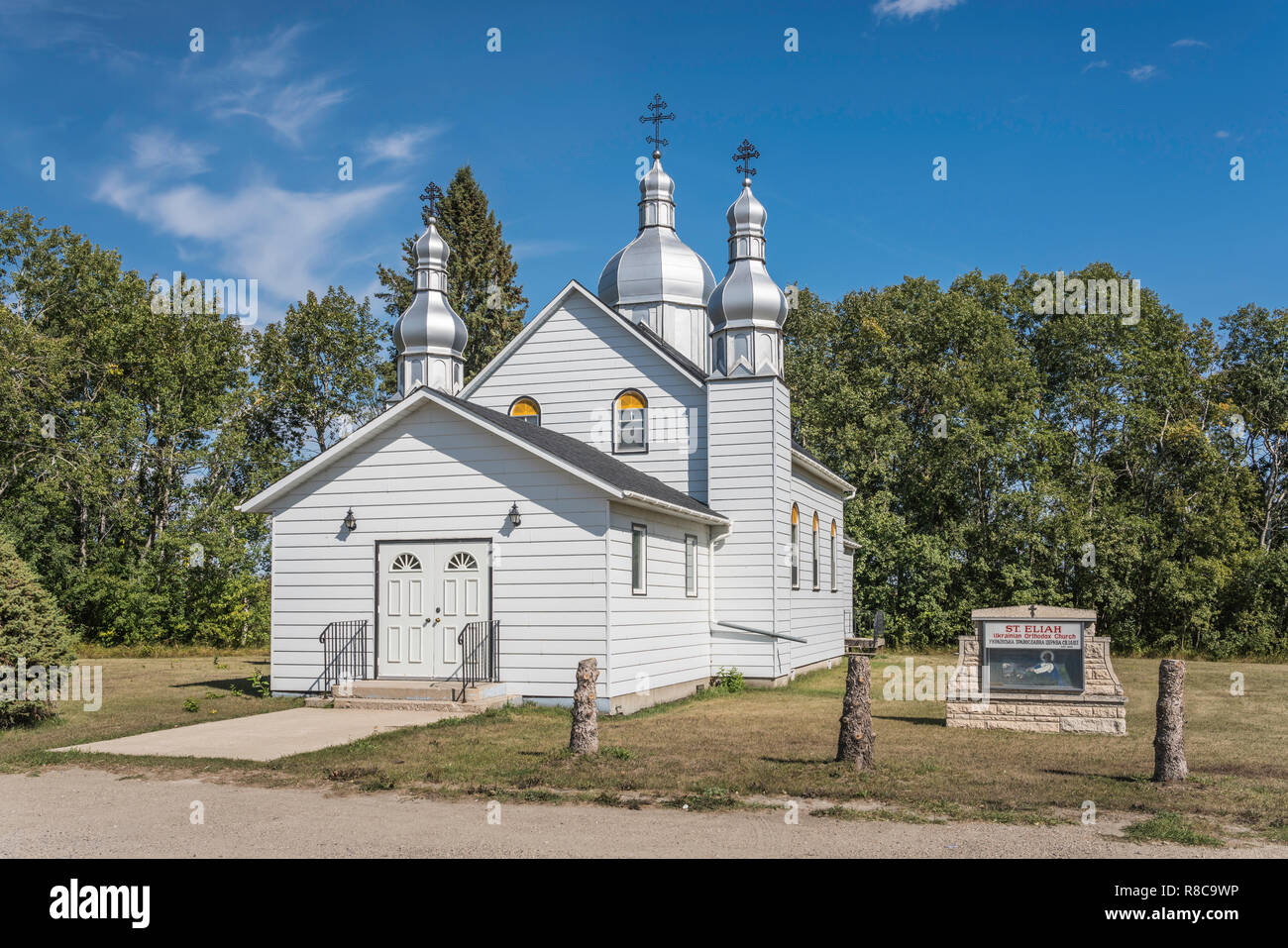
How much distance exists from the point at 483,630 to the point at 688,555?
4.85m

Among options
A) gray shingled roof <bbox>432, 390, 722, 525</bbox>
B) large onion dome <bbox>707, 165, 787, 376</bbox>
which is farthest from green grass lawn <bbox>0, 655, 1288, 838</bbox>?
large onion dome <bbox>707, 165, 787, 376</bbox>

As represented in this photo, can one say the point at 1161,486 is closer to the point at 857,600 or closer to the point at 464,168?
the point at 857,600

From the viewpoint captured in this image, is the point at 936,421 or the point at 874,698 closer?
the point at 874,698

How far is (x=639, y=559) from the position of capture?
700 inches

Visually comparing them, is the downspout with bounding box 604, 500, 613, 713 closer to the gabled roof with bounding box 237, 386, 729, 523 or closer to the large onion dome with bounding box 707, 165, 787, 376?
the gabled roof with bounding box 237, 386, 729, 523

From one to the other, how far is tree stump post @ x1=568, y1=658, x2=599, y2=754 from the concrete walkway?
3.03 metres

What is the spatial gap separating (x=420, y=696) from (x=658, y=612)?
425 cm

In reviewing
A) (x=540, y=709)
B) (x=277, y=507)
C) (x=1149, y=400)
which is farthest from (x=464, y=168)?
(x=540, y=709)

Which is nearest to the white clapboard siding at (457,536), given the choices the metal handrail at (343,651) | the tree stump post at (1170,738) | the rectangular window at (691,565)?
the metal handrail at (343,651)

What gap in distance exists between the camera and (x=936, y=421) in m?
36.6

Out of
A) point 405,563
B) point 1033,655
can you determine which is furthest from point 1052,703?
point 405,563

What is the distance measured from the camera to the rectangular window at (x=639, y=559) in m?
17.5

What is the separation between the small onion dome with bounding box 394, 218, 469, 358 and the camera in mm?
25062

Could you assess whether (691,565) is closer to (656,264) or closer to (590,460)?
(590,460)
